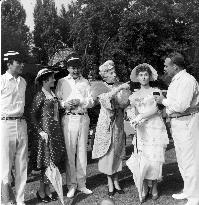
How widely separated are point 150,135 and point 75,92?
1135 millimetres

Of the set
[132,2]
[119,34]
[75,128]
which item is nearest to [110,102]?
[75,128]

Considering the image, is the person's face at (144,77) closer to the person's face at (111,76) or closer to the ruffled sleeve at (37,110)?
the person's face at (111,76)

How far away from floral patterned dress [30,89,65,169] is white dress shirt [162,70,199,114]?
1.40m

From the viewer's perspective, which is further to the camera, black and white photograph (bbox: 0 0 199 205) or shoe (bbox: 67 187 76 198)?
shoe (bbox: 67 187 76 198)

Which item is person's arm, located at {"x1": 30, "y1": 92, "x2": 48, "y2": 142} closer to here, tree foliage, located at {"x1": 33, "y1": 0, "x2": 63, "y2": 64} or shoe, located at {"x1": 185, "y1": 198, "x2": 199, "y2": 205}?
shoe, located at {"x1": 185, "y1": 198, "x2": 199, "y2": 205}

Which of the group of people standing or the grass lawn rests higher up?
the group of people standing

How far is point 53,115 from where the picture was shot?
506 centimetres

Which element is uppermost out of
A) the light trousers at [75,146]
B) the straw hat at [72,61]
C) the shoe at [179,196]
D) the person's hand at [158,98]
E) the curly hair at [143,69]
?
the straw hat at [72,61]

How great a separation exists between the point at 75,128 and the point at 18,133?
873mm

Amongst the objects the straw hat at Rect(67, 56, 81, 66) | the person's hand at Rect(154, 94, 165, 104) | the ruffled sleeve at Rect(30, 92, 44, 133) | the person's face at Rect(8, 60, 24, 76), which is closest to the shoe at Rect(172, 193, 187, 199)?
the person's hand at Rect(154, 94, 165, 104)

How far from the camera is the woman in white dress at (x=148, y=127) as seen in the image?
4.99 meters

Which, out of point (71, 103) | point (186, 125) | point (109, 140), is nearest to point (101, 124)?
point (109, 140)

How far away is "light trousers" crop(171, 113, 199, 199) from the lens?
15.4ft

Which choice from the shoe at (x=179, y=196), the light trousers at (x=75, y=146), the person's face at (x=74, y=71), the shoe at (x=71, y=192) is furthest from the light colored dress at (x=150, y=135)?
the shoe at (x=71, y=192)
